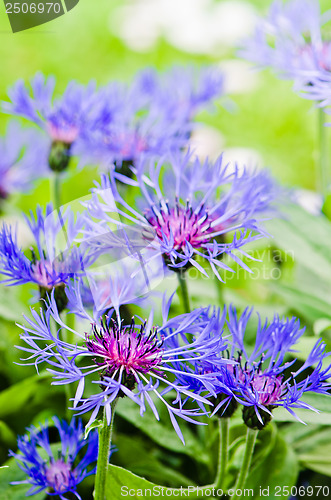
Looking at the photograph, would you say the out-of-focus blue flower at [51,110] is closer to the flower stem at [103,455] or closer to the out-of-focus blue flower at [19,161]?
the out-of-focus blue flower at [19,161]

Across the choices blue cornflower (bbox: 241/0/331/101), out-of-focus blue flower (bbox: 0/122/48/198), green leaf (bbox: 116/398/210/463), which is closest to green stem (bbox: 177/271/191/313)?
green leaf (bbox: 116/398/210/463)

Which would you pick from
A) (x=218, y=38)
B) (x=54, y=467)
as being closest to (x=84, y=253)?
(x=54, y=467)

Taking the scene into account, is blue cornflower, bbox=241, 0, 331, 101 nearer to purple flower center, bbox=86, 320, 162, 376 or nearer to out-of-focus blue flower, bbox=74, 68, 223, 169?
A: out-of-focus blue flower, bbox=74, 68, 223, 169

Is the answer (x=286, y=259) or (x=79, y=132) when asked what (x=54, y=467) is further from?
(x=286, y=259)

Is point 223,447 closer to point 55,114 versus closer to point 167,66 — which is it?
point 55,114

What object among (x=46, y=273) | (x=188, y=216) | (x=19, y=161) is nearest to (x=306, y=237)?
(x=188, y=216)

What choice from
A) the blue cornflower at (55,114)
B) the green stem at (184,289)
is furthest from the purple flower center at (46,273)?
the blue cornflower at (55,114)

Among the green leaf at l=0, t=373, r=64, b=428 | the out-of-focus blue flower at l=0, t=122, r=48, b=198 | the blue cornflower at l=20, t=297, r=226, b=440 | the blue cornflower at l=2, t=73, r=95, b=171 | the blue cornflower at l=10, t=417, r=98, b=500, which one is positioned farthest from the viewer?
the out-of-focus blue flower at l=0, t=122, r=48, b=198

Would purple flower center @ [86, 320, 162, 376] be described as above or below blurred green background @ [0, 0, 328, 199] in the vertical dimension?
above
